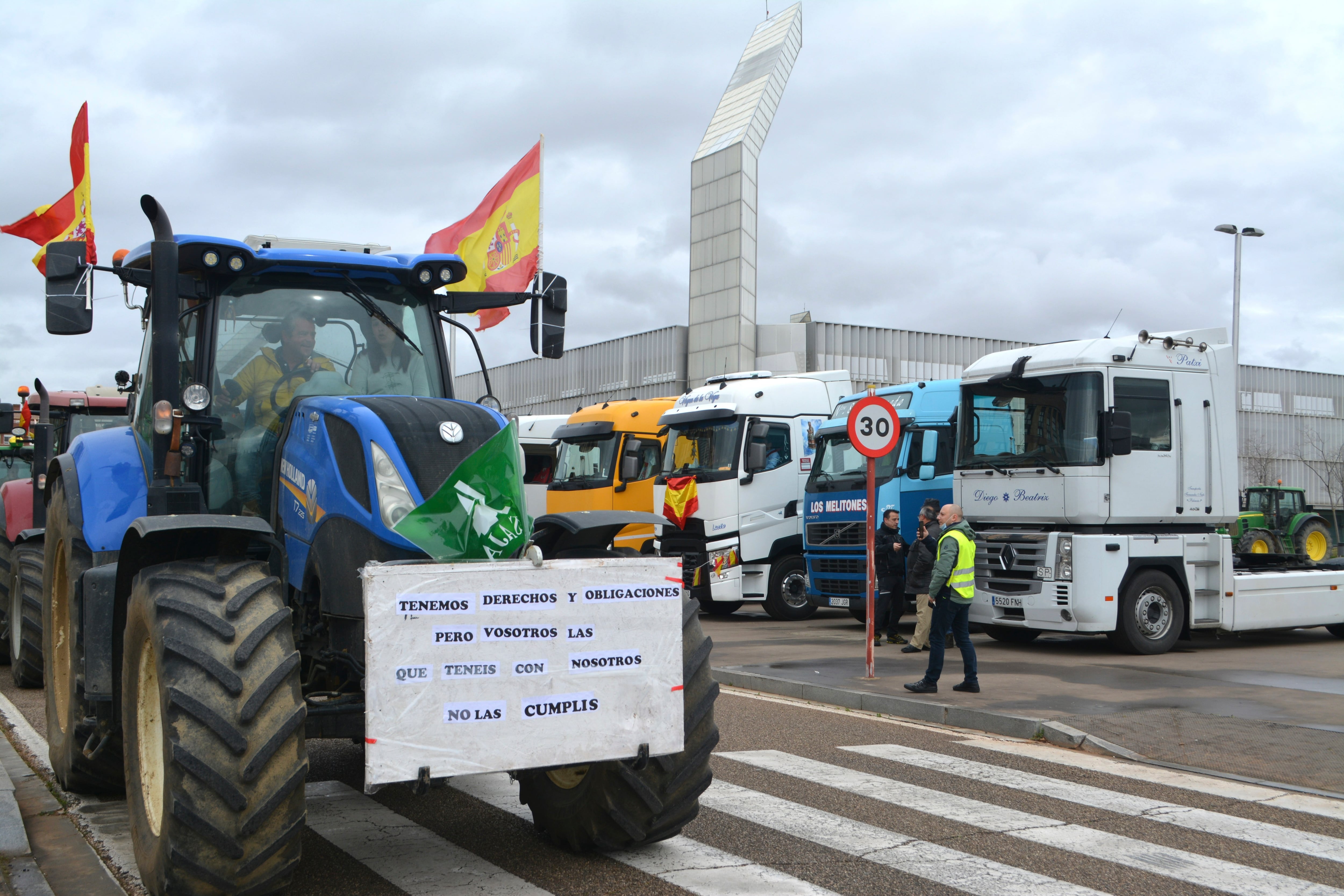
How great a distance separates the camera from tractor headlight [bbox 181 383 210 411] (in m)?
5.49

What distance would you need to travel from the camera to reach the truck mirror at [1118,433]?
13211 millimetres

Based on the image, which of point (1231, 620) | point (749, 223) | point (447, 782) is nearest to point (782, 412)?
Answer: point (1231, 620)

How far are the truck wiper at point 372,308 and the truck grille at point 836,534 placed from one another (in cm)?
1132

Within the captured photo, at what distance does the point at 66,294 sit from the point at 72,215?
8.89 metres

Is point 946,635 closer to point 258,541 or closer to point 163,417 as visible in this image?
point 258,541

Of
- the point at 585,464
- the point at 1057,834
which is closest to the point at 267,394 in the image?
the point at 1057,834

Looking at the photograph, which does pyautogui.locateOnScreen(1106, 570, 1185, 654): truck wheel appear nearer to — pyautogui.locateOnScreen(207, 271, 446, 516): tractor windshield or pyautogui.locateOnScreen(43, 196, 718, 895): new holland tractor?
pyautogui.locateOnScreen(43, 196, 718, 895): new holland tractor

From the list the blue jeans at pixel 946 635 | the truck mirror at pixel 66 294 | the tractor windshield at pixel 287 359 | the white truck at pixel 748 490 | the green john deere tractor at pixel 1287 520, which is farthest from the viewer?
the green john deere tractor at pixel 1287 520

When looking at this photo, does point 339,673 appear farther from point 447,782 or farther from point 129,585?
point 447,782

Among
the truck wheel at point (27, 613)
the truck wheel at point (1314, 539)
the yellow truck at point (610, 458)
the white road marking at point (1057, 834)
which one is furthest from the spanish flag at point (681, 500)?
the truck wheel at point (1314, 539)

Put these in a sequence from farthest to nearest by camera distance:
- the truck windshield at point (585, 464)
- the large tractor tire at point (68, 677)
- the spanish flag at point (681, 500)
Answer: the truck windshield at point (585, 464), the spanish flag at point (681, 500), the large tractor tire at point (68, 677)

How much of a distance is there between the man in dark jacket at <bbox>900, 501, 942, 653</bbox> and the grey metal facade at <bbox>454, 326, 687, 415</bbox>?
26.1 m

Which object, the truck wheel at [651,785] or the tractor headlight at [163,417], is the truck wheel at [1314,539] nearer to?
the truck wheel at [651,785]

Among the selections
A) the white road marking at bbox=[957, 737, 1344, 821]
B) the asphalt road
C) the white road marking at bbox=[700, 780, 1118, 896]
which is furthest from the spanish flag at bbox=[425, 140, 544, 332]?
the white road marking at bbox=[700, 780, 1118, 896]
